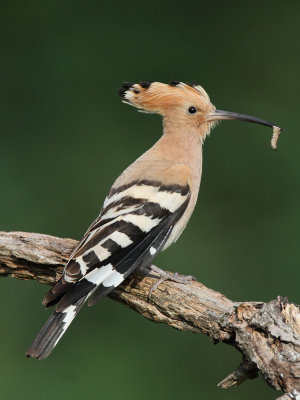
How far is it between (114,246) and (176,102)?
0.60 m

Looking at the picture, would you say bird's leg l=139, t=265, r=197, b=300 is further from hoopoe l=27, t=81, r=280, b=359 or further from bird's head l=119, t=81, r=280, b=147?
bird's head l=119, t=81, r=280, b=147

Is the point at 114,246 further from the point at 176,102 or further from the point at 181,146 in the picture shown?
the point at 176,102

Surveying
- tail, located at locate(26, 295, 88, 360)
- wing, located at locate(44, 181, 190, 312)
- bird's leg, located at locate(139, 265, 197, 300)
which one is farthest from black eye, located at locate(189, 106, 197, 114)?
tail, located at locate(26, 295, 88, 360)

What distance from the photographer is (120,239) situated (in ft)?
6.74

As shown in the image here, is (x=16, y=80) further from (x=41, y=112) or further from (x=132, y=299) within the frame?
(x=132, y=299)

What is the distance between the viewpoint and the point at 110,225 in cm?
210

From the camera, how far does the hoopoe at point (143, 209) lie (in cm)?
197

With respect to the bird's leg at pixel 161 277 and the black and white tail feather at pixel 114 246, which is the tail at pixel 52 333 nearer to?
the black and white tail feather at pixel 114 246

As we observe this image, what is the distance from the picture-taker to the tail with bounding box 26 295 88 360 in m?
1.95

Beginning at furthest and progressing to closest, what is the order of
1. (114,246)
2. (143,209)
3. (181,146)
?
(181,146)
(143,209)
(114,246)

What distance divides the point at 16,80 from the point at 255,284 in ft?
Result: 4.97

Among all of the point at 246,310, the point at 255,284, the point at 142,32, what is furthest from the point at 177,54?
the point at 246,310

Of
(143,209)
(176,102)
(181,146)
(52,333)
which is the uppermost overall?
(176,102)

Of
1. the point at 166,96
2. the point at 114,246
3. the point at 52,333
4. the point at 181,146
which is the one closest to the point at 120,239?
the point at 114,246
